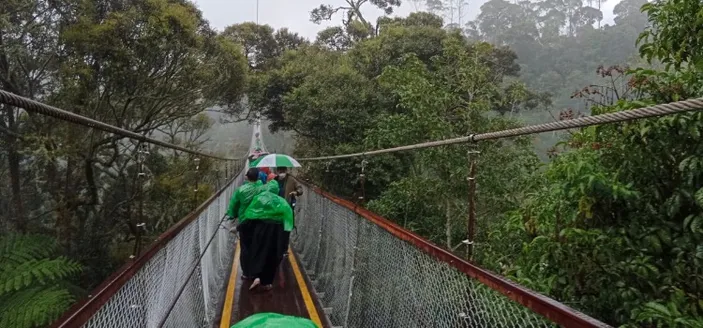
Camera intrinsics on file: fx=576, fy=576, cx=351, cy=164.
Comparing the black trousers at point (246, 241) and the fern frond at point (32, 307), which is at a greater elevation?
the black trousers at point (246, 241)

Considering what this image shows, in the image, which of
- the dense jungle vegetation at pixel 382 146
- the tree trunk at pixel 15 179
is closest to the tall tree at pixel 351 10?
the dense jungle vegetation at pixel 382 146

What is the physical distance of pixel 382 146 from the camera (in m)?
8.56

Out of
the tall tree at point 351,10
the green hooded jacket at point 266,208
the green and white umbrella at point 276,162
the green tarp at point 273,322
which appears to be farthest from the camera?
the tall tree at point 351,10

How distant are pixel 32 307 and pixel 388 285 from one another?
2808 millimetres

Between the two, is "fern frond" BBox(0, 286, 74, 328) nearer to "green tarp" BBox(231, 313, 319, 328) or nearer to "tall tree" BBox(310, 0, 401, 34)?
"green tarp" BBox(231, 313, 319, 328)

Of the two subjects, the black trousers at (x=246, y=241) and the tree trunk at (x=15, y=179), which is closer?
the black trousers at (x=246, y=241)

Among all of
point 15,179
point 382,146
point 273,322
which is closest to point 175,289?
point 273,322

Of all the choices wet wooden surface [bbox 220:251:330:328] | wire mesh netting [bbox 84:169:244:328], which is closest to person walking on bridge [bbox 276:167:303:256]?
wet wooden surface [bbox 220:251:330:328]

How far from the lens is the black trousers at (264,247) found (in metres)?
4.48

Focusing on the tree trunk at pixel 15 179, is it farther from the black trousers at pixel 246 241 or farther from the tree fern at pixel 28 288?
the black trousers at pixel 246 241

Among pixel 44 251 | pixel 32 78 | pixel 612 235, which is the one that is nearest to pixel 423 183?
pixel 44 251

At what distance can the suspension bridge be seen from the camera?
145 cm

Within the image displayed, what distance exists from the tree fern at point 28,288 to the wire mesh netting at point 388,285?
76.6 inches

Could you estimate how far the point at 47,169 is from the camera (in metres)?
8.19
